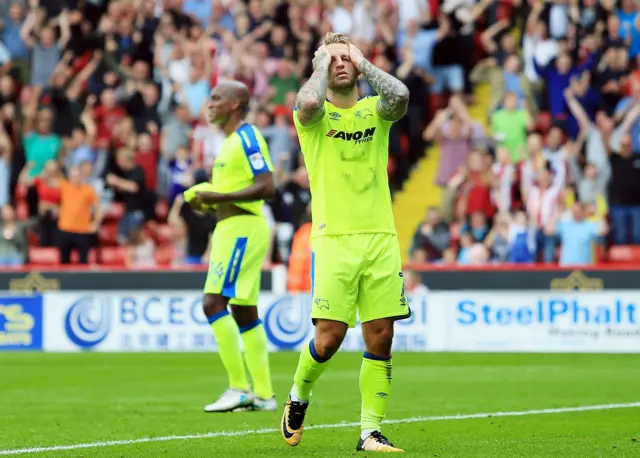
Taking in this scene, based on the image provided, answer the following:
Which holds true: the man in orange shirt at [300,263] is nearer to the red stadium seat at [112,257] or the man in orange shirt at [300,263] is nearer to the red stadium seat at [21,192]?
the red stadium seat at [112,257]

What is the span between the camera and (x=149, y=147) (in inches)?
896

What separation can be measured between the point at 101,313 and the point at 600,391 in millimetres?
9297

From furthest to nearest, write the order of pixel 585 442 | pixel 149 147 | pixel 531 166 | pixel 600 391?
pixel 149 147
pixel 531 166
pixel 600 391
pixel 585 442

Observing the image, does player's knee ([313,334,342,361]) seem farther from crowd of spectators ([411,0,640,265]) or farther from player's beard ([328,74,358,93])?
crowd of spectators ([411,0,640,265])

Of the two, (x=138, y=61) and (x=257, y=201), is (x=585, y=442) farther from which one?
(x=138, y=61)

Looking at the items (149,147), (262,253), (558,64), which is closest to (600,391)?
(262,253)

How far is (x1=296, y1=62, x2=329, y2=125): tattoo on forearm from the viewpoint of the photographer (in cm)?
764

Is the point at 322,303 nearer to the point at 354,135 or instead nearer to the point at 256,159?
the point at 354,135

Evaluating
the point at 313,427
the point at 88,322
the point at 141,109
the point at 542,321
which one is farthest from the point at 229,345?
the point at 141,109

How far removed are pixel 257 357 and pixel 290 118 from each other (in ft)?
38.6

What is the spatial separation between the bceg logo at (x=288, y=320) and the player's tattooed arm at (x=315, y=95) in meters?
11.4

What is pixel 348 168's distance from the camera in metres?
7.97

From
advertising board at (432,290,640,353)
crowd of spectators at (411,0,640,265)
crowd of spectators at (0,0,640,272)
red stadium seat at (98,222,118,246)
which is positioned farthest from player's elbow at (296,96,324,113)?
red stadium seat at (98,222,118,246)

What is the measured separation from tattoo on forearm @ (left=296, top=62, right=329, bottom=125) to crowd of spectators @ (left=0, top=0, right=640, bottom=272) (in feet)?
38.9
